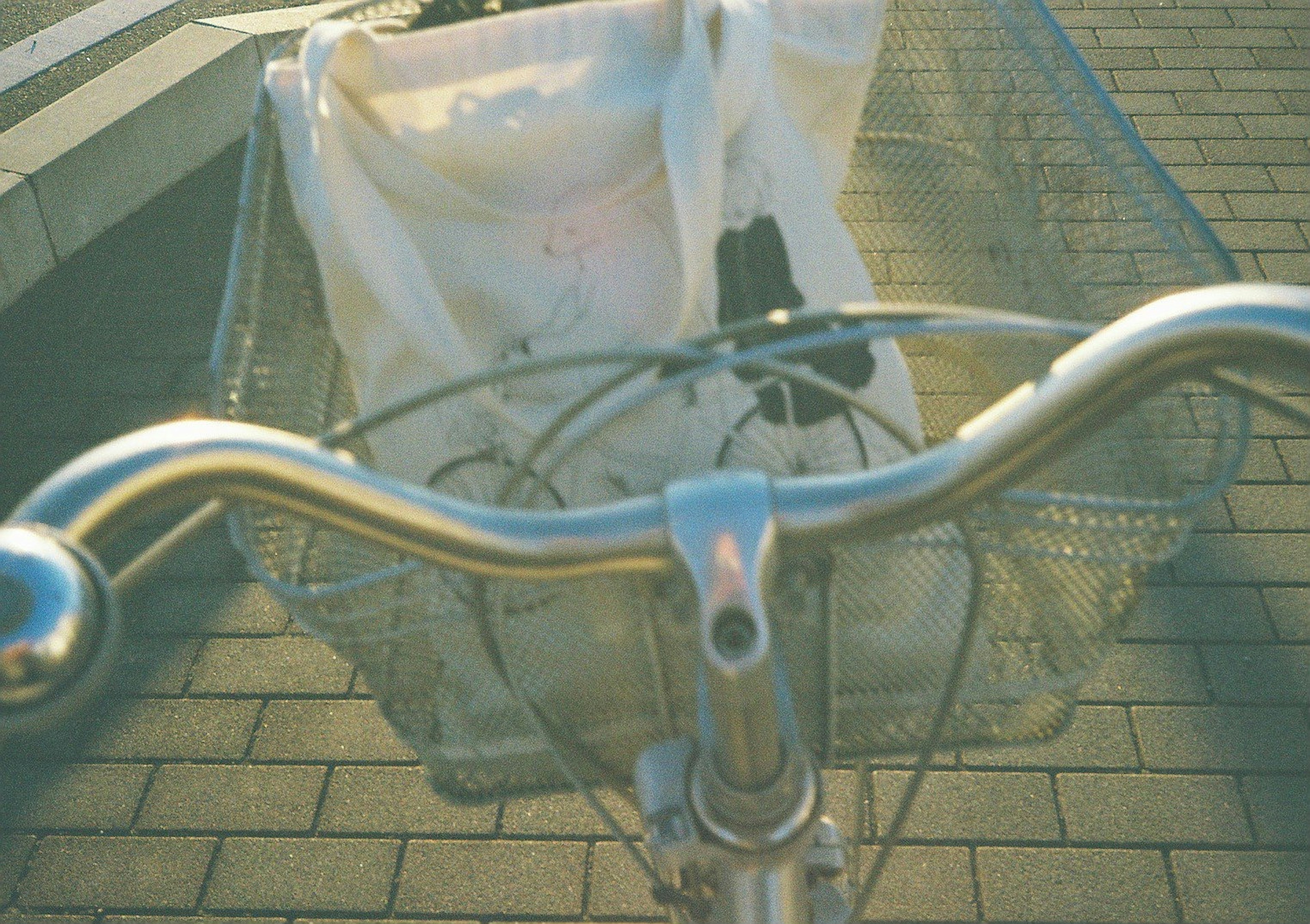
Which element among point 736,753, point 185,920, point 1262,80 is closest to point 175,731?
point 185,920

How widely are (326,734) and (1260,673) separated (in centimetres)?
185

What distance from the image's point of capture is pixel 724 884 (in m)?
1.21

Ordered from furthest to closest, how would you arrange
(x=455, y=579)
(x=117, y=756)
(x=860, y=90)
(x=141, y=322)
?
(x=141, y=322) → (x=117, y=756) → (x=860, y=90) → (x=455, y=579)

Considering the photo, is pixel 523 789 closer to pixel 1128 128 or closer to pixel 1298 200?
pixel 1128 128

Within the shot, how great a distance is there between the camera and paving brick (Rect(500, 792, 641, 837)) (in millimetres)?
2377

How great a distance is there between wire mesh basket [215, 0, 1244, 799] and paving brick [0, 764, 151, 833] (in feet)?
3.41

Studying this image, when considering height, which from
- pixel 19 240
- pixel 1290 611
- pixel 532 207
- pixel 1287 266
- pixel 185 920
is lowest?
pixel 185 920

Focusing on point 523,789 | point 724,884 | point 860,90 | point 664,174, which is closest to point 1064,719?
point 724,884

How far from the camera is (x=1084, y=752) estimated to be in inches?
Answer: 96.6

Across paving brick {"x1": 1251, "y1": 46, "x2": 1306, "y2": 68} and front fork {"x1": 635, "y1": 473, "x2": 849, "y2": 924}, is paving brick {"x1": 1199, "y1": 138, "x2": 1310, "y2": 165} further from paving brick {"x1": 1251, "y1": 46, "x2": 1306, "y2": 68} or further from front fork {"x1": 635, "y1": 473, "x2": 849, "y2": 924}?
front fork {"x1": 635, "y1": 473, "x2": 849, "y2": 924}

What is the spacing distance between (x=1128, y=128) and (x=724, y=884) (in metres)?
0.94

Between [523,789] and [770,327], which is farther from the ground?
[770,327]

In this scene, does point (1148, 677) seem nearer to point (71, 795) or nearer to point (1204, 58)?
point (71, 795)

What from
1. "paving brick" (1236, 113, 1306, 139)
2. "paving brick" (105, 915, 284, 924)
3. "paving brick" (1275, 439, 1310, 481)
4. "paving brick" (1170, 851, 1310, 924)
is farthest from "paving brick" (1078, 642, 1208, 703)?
"paving brick" (1236, 113, 1306, 139)
